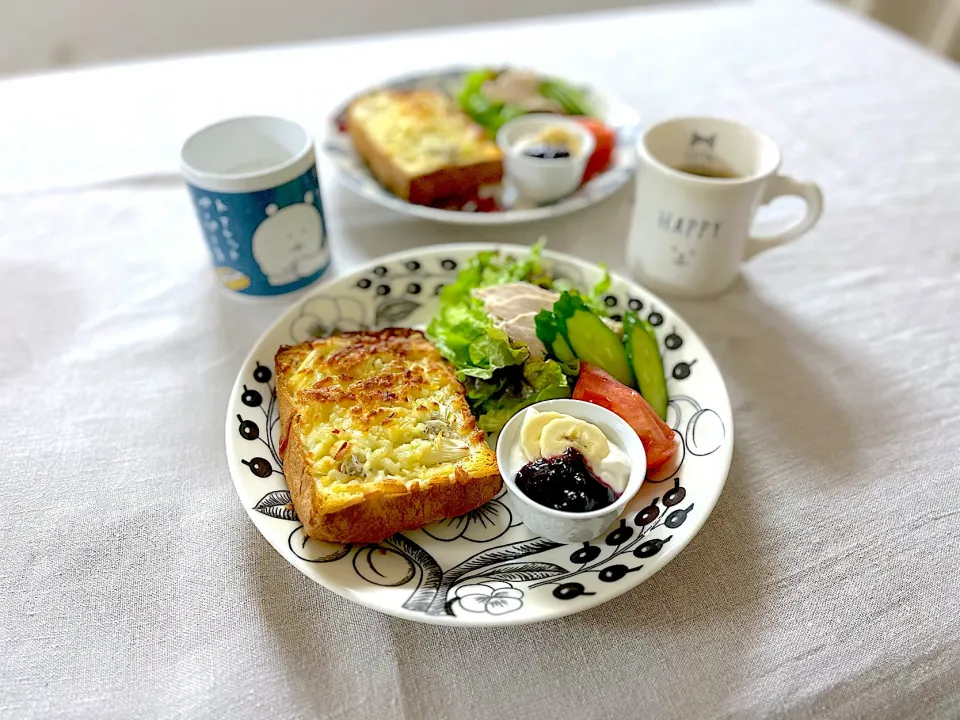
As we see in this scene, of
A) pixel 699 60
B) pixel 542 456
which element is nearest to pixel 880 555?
pixel 542 456

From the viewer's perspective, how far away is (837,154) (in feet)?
6.91

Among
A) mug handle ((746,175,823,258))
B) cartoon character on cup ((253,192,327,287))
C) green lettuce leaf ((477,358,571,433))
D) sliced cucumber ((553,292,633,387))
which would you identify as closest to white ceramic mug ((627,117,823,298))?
mug handle ((746,175,823,258))

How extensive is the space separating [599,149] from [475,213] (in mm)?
463

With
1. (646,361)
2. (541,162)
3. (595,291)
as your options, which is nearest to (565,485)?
(646,361)

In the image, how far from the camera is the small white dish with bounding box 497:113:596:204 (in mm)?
1791

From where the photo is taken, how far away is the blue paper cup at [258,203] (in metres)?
1.45

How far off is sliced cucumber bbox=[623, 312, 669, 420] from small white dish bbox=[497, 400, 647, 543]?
144mm

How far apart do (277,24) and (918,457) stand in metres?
4.05

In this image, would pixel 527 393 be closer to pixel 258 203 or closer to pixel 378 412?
pixel 378 412

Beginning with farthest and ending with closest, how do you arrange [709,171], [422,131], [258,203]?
[422,131]
[709,171]
[258,203]

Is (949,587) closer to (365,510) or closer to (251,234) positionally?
(365,510)

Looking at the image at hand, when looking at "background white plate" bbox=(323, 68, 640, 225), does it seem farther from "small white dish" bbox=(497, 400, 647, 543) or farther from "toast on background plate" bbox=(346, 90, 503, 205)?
"small white dish" bbox=(497, 400, 647, 543)

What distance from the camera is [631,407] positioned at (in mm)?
1273

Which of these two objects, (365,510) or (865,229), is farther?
(865,229)
